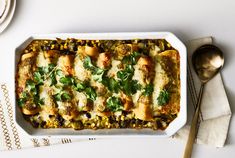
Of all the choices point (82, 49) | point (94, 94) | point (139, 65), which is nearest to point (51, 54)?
point (82, 49)

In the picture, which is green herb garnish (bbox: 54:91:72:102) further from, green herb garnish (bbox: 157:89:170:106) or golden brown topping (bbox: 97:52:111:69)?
green herb garnish (bbox: 157:89:170:106)

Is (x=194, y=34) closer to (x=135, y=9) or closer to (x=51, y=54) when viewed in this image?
(x=135, y=9)

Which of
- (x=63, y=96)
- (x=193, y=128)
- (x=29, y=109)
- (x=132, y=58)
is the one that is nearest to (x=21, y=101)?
(x=29, y=109)

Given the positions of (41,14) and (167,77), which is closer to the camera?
(167,77)

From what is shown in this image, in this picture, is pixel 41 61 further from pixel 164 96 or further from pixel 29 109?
pixel 164 96

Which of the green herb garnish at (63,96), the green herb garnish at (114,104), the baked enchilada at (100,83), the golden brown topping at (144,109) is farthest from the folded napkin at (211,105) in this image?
the green herb garnish at (63,96)
